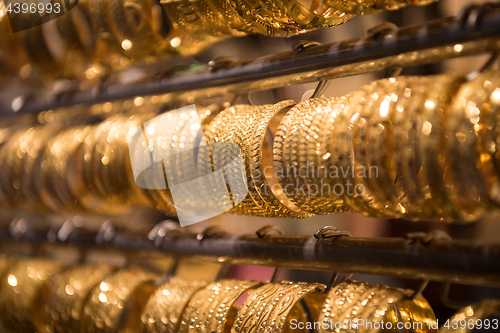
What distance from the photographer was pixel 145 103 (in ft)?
1.83

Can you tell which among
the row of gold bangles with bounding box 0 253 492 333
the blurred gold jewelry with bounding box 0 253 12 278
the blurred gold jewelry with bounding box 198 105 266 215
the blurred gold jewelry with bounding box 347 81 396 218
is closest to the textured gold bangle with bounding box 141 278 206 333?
the row of gold bangles with bounding box 0 253 492 333

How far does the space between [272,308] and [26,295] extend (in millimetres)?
409

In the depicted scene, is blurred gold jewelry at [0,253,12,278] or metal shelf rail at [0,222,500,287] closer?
metal shelf rail at [0,222,500,287]

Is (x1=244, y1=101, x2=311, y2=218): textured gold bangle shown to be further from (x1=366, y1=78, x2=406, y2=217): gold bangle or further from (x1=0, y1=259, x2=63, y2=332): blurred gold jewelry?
(x1=0, y1=259, x2=63, y2=332): blurred gold jewelry

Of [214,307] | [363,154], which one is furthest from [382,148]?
[214,307]

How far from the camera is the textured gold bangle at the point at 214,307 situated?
414 mm

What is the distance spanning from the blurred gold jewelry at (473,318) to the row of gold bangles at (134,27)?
24 cm

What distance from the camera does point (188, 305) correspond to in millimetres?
443

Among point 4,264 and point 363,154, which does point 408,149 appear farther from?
point 4,264

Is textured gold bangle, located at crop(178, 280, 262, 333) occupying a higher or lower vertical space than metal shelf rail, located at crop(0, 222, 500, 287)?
lower

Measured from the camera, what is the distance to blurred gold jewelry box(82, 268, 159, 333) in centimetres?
51

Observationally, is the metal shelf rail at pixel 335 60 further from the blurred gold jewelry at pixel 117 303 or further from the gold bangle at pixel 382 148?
the blurred gold jewelry at pixel 117 303

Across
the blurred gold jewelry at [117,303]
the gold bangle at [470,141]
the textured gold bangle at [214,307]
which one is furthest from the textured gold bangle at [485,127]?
the blurred gold jewelry at [117,303]

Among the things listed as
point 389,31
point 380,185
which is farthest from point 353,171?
point 389,31
